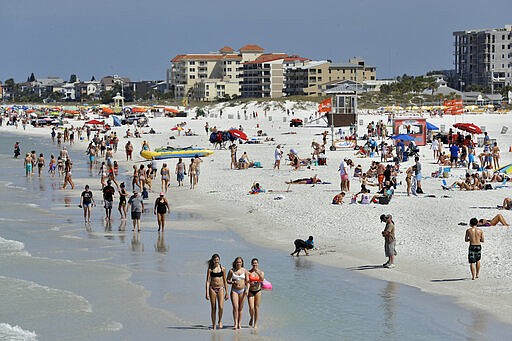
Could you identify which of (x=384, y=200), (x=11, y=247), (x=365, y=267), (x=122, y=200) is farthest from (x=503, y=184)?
(x=11, y=247)

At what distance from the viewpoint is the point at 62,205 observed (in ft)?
92.1

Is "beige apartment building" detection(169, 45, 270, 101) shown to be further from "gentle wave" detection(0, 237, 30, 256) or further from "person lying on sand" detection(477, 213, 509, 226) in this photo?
"person lying on sand" detection(477, 213, 509, 226)

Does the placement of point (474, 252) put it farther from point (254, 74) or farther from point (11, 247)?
point (254, 74)

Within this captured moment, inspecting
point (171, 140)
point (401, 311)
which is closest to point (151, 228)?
point (401, 311)

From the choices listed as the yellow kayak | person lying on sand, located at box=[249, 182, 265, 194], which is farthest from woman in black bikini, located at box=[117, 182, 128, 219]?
the yellow kayak

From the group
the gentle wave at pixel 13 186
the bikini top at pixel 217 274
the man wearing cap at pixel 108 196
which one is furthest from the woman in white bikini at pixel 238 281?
the gentle wave at pixel 13 186

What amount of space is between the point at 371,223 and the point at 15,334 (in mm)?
10290

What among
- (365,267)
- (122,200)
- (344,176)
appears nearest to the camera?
(365,267)

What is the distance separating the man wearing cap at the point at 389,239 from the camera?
53.0 feet

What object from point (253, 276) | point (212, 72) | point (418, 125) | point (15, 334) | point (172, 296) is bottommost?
point (15, 334)

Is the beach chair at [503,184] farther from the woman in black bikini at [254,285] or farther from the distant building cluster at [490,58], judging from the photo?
the distant building cluster at [490,58]

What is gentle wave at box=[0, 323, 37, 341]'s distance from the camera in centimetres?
1295

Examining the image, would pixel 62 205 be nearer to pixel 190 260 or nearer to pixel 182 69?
pixel 190 260

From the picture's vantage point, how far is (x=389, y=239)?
16359 mm
